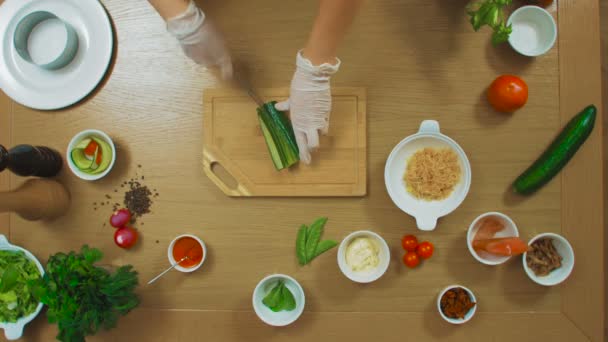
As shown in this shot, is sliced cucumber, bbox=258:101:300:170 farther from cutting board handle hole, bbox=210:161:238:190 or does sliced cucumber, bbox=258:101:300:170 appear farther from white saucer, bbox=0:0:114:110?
white saucer, bbox=0:0:114:110

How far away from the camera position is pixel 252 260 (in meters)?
1.38

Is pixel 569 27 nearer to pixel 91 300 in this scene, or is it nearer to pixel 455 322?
pixel 455 322

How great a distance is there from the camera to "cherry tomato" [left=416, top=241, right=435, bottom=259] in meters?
1.30

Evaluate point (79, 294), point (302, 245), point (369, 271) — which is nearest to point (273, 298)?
point (302, 245)

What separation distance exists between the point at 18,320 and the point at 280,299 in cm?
83

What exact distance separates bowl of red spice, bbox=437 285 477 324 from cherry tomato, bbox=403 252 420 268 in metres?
0.11

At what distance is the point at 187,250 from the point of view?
1354mm

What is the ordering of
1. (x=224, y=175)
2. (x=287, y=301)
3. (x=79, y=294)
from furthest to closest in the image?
1. (x=224, y=175)
2. (x=287, y=301)
3. (x=79, y=294)

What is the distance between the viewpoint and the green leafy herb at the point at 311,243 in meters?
1.34

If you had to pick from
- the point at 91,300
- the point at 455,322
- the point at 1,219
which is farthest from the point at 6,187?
the point at 455,322

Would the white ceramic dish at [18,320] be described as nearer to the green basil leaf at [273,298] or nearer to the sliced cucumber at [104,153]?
the sliced cucumber at [104,153]

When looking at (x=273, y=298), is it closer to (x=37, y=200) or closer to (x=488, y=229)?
(x=488, y=229)

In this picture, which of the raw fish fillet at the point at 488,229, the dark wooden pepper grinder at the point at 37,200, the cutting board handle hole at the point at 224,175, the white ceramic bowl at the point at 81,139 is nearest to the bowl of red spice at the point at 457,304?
the raw fish fillet at the point at 488,229

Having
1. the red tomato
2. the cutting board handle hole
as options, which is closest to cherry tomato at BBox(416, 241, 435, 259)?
the cutting board handle hole
